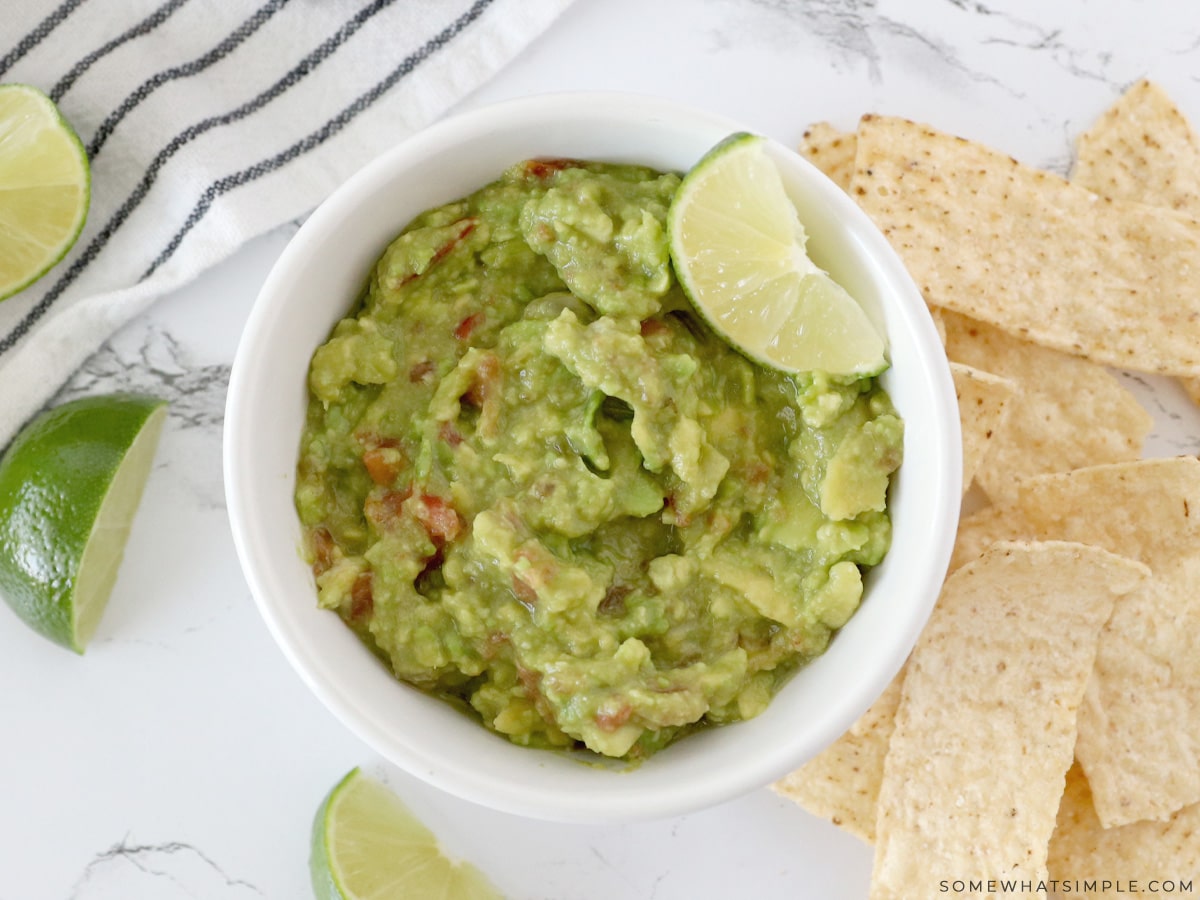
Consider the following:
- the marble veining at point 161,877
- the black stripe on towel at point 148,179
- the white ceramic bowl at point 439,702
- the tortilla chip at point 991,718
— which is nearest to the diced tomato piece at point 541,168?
the white ceramic bowl at point 439,702

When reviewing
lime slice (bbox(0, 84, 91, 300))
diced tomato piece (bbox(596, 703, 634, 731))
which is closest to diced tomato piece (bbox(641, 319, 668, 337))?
diced tomato piece (bbox(596, 703, 634, 731))

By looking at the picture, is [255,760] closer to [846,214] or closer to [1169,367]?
[846,214]

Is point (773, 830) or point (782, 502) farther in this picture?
point (773, 830)

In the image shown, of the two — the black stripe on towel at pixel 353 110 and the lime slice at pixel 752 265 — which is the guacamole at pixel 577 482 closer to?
the lime slice at pixel 752 265

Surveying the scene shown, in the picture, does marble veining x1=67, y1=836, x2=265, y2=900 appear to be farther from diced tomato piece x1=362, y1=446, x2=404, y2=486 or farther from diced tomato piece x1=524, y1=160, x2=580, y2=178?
diced tomato piece x1=524, y1=160, x2=580, y2=178

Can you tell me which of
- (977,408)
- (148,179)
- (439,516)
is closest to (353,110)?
(148,179)

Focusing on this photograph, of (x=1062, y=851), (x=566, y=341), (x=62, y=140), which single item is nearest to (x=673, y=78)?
(x=566, y=341)
